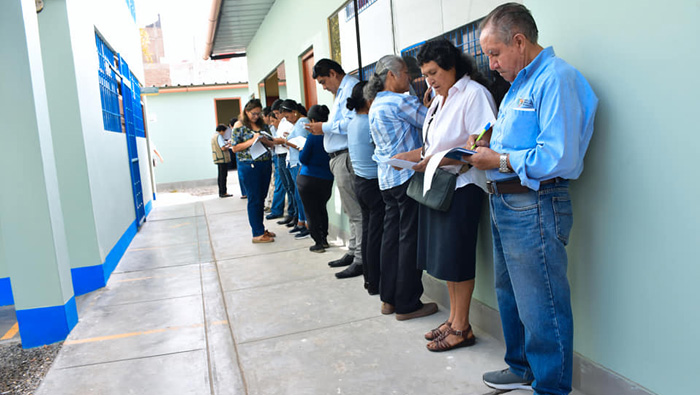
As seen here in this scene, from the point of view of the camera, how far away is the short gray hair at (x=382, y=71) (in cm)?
345

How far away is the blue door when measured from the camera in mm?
8641

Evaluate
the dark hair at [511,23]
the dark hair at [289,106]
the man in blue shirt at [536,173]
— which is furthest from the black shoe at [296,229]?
the dark hair at [511,23]

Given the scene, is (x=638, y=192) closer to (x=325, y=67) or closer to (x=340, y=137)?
(x=340, y=137)

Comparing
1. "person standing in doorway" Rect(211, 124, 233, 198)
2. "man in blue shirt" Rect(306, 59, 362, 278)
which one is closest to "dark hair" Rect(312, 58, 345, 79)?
"man in blue shirt" Rect(306, 59, 362, 278)

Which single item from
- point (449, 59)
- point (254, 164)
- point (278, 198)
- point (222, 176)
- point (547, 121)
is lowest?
point (278, 198)

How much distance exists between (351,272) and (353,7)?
2.70 m

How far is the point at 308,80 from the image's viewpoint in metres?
7.50

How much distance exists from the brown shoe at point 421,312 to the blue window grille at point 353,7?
280 centimetres

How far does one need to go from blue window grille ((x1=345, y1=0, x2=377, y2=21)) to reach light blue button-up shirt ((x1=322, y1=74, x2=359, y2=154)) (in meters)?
0.75

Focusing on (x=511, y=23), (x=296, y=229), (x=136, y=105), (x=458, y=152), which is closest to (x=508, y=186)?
(x=458, y=152)

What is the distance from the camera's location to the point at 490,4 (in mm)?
2947

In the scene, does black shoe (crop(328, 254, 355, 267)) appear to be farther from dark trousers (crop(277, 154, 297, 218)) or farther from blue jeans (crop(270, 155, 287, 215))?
blue jeans (crop(270, 155, 287, 215))

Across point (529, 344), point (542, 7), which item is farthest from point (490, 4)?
point (529, 344)

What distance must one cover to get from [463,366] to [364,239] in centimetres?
152
